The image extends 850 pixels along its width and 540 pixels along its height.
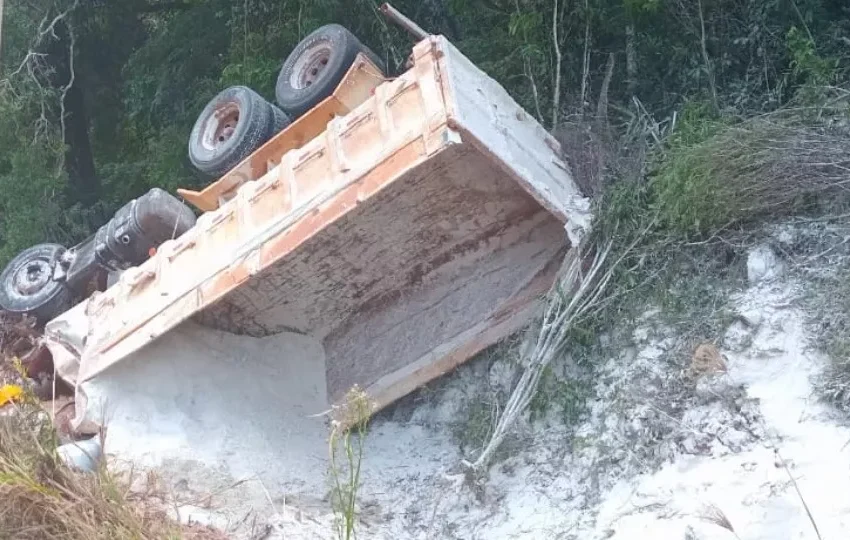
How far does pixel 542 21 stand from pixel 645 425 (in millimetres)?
3588

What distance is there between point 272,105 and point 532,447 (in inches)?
121

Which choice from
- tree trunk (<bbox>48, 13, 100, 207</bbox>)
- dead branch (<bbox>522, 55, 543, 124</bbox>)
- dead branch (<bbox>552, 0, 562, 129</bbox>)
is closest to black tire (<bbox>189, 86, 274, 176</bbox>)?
dead branch (<bbox>522, 55, 543, 124</bbox>)

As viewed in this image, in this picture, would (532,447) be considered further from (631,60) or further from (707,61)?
(631,60)

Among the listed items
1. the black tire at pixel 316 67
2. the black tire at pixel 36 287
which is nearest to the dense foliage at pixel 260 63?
the black tire at pixel 316 67

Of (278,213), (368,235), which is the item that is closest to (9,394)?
(278,213)

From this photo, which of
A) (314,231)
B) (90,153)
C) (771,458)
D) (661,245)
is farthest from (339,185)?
(90,153)

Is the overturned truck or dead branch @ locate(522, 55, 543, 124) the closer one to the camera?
the overturned truck

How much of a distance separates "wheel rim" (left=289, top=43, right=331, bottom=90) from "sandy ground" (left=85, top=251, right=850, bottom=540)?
1.83 metres

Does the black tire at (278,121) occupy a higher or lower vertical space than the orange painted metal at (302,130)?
higher

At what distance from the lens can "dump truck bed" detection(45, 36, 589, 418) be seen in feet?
17.7

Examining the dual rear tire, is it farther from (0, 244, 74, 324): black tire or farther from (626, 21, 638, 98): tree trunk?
(626, 21, 638, 98): tree trunk

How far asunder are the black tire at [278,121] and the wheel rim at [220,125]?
323 millimetres

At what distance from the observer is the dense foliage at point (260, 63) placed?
674cm

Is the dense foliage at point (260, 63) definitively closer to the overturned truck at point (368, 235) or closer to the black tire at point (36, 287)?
the overturned truck at point (368, 235)
